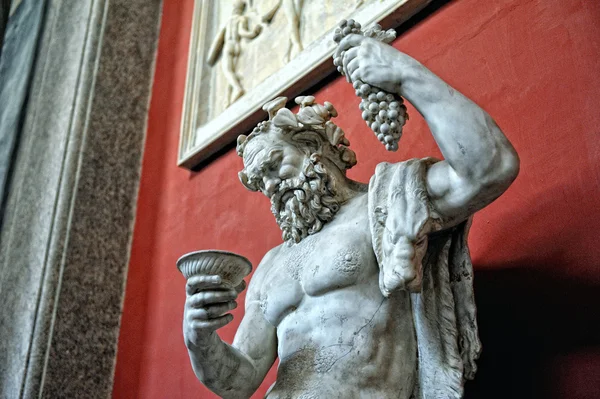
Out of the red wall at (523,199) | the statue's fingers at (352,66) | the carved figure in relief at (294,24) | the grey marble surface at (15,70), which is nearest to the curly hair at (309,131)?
the statue's fingers at (352,66)

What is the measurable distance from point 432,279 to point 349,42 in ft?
1.88

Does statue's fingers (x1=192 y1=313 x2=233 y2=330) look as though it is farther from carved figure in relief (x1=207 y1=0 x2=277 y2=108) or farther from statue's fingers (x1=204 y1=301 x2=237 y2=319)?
carved figure in relief (x1=207 y1=0 x2=277 y2=108)

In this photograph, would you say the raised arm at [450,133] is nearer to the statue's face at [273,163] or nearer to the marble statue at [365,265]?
the marble statue at [365,265]

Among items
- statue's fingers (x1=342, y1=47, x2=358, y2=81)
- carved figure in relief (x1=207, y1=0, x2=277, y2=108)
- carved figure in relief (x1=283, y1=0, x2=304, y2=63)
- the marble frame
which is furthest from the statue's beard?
carved figure in relief (x1=207, y1=0, x2=277, y2=108)

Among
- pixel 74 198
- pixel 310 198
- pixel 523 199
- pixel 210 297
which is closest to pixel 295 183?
pixel 310 198

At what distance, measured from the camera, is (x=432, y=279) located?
176 cm

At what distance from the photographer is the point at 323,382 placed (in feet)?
5.44

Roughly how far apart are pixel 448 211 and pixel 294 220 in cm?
44

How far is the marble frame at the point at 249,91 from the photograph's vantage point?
9.20 ft

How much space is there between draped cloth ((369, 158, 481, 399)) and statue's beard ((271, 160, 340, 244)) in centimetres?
18

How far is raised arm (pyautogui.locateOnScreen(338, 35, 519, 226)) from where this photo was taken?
4.96ft

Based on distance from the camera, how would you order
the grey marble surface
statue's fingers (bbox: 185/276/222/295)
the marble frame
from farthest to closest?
the grey marble surface, the marble frame, statue's fingers (bbox: 185/276/222/295)

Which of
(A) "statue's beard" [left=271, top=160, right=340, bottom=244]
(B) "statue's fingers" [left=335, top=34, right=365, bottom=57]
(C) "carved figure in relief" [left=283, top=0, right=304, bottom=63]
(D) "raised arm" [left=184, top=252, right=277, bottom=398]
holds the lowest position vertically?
(D) "raised arm" [left=184, top=252, right=277, bottom=398]

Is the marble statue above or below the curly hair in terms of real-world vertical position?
below
